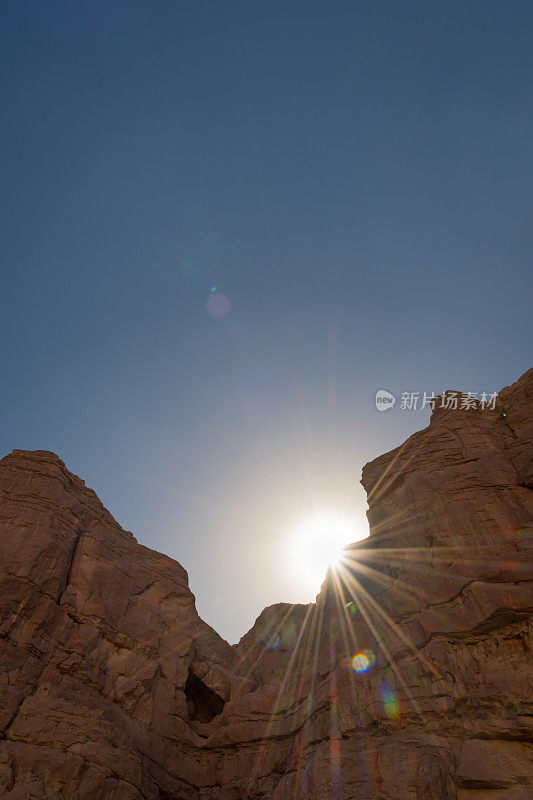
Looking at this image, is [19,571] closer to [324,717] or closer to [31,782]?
[31,782]

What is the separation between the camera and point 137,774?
24.1 metres

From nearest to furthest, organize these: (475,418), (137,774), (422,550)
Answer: (137,774) < (422,550) < (475,418)

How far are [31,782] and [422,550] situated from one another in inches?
876

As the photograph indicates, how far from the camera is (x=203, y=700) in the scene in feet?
127

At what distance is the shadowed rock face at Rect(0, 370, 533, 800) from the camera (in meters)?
21.0

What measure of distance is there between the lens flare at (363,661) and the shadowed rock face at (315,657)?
0.13 metres

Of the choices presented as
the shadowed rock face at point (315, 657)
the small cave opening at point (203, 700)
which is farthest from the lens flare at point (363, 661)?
the small cave opening at point (203, 700)

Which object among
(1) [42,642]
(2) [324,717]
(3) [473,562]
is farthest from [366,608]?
(1) [42,642]

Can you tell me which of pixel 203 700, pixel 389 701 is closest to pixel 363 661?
pixel 389 701

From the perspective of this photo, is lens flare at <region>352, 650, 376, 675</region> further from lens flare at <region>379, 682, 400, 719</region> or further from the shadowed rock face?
lens flare at <region>379, 682, 400, 719</region>

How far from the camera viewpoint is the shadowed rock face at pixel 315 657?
21047mm

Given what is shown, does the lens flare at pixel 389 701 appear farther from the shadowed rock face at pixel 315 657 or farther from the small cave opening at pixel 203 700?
the small cave opening at pixel 203 700

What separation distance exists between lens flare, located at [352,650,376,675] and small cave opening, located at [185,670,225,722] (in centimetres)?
1485

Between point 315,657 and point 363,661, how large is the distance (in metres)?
8.88
